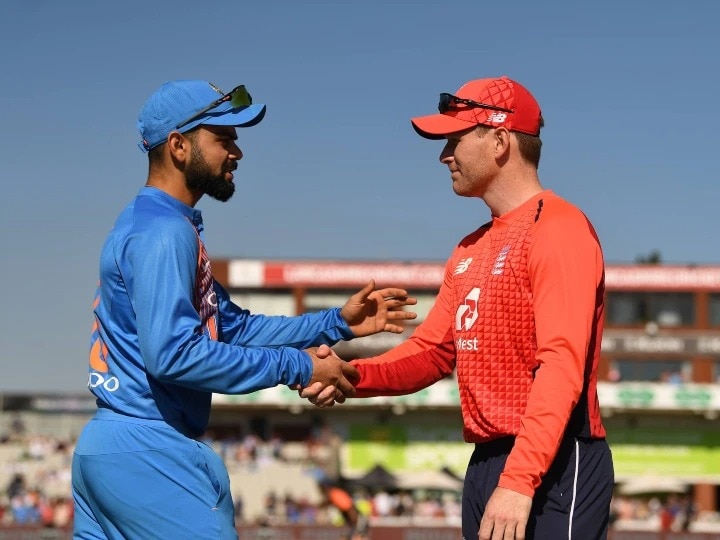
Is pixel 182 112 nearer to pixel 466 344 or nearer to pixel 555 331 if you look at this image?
pixel 466 344

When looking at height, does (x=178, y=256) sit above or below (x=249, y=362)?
above

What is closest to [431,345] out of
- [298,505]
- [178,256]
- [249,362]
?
[249,362]

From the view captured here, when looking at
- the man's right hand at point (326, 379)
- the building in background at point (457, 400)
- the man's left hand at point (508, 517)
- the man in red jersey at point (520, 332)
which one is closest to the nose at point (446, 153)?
the man in red jersey at point (520, 332)

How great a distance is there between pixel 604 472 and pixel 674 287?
4426 cm

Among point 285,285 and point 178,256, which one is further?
point 285,285

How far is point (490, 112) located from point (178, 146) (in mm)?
1213

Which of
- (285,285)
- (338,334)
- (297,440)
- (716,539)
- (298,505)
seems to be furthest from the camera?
(285,285)

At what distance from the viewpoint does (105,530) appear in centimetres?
423

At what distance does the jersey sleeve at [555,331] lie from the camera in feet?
12.1

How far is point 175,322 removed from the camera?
4.04m

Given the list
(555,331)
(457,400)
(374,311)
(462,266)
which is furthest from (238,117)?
(457,400)

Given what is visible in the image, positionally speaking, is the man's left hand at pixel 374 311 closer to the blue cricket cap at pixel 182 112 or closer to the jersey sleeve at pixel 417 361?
the jersey sleeve at pixel 417 361

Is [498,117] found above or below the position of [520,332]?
above

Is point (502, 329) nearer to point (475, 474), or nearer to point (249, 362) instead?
point (475, 474)
